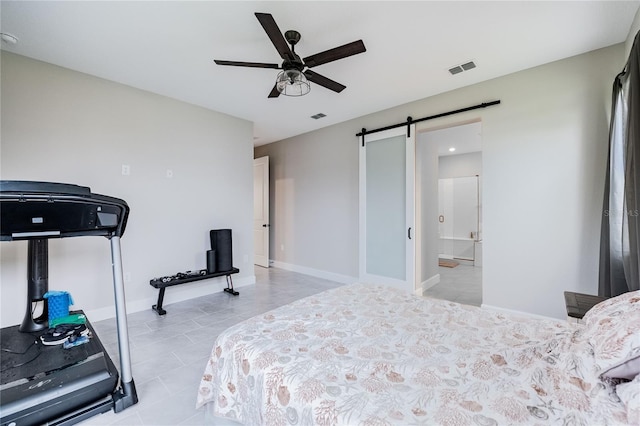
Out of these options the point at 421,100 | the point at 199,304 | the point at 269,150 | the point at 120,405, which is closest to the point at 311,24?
the point at 421,100

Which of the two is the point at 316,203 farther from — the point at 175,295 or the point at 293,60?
the point at 293,60

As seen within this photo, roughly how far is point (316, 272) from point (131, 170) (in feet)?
11.1

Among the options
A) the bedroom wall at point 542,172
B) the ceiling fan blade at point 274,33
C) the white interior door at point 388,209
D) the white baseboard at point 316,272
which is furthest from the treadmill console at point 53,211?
the bedroom wall at point 542,172

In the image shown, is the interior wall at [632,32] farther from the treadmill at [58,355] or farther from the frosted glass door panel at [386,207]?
the treadmill at [58,355]

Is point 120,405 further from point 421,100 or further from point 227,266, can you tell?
point 421,100

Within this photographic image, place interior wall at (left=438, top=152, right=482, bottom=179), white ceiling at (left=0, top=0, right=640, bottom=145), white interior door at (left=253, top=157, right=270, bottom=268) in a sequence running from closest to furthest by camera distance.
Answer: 1. white ceiling at (left=0, top=0, right=640, bottom=145)
2. white interior door at (left=253, top=157, right=270, bottom=268)
3. interior wall at (left=438, top=152, right=482, bottom=179)

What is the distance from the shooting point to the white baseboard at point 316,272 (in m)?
4.79

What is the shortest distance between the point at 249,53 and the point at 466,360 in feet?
9.76

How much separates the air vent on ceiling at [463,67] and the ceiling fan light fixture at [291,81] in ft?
5.77

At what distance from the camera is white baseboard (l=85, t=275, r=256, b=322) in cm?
318

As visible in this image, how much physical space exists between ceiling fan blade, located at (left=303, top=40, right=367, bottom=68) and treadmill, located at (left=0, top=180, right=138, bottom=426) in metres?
1.76

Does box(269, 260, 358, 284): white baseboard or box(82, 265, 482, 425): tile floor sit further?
box(269, 260, 358, 284): white baseboard

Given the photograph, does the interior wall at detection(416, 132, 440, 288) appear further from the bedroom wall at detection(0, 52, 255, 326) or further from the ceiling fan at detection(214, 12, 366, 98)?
the bedroom wall at detection(0, 52, 255, 326)

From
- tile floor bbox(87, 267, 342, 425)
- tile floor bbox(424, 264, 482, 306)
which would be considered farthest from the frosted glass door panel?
tile floor bbox(87, 267, 342, 425)
